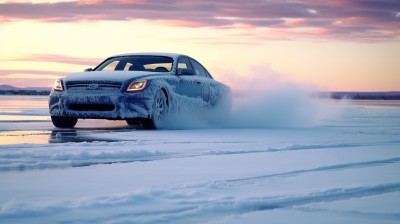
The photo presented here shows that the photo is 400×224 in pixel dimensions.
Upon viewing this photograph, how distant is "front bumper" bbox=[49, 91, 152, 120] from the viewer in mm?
11031

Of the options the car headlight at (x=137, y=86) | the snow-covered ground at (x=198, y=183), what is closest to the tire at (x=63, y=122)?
the car headlight at (x=137, y=86)

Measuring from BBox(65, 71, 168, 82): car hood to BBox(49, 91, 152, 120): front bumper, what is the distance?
27cm

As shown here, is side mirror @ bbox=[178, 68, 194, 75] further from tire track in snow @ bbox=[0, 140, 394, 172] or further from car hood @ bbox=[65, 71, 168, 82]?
tire track in snow @ bbox=[0, 140, 394, 172]

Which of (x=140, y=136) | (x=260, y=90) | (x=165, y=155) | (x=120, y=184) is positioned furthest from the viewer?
(x=260, y=90)

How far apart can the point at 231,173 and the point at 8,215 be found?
218cm

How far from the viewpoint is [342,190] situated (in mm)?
4320

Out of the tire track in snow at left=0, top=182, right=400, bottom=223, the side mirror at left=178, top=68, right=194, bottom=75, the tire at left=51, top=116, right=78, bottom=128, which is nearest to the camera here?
the tire track in snow at left=0, top=182, right=400, bottom=223

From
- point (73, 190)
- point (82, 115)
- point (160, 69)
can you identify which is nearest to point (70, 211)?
point (73, 190)

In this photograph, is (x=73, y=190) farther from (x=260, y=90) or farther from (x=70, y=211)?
(x=260, y=90)

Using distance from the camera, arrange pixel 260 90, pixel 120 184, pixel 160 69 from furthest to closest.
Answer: pixel 260 90
pixel 160 69
pixel 120 184

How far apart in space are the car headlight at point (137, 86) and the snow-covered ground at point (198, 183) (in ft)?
11.1

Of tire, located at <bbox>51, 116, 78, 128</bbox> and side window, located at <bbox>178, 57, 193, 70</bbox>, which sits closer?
tire, located at <bbox>51, 116, 78, 128</bbox>

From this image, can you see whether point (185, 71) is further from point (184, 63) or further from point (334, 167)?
point (334, 167)

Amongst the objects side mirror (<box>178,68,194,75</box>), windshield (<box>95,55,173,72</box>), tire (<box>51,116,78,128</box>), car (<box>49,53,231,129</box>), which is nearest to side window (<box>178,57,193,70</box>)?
car (<box>49,53,231,129</box>)
